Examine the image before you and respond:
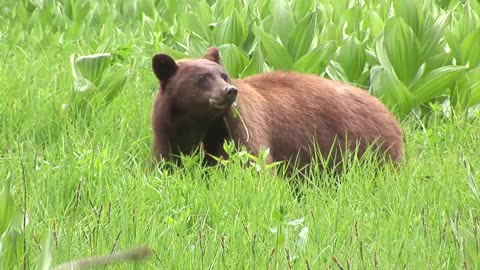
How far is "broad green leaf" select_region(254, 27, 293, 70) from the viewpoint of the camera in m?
7.31

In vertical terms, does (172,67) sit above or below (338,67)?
above

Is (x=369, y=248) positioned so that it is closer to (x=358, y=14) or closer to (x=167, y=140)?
(x=167, y=140)

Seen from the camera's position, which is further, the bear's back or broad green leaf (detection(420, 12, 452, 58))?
broad green leaf (detection(420, 12, 452, 58))

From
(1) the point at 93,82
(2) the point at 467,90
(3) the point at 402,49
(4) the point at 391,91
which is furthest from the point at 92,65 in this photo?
(2) the point at 467,90

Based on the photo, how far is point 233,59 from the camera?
24.2 feet

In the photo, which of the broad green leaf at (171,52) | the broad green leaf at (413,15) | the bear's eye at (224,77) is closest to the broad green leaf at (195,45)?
the broad green leaf at (171,52)

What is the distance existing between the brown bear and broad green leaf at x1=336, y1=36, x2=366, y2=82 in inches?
33.8

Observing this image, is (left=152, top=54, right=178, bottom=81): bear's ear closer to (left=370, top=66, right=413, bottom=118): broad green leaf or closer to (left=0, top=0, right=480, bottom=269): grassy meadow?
(left=0, top=0, right=480, bottom=269): grassy meadow

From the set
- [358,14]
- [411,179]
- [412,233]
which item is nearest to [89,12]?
[358,14]

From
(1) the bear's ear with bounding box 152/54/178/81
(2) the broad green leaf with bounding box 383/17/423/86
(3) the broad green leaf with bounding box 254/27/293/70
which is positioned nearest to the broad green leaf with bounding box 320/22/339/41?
(3) the broad green leaf with bounding box 254/27/293/70

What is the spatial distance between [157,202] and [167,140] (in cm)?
115

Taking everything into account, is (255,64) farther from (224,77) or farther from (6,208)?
(6,208)

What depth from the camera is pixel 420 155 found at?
592 cm

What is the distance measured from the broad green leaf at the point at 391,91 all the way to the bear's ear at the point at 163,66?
163 cm
